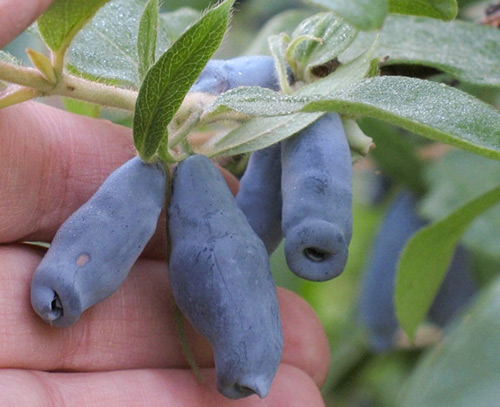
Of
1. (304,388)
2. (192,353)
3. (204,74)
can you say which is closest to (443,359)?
(304,388)

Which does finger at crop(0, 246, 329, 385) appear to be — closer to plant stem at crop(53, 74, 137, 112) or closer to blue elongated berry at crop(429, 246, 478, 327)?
plant stem at crop(53, 74, 137, 112)

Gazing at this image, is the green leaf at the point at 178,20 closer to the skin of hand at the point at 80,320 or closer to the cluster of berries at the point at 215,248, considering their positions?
the skin of hand at the point at 80,320

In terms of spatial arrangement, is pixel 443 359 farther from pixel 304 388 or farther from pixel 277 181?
pixel 277 181

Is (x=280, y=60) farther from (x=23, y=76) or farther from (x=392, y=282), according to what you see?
(x=392, y=282)

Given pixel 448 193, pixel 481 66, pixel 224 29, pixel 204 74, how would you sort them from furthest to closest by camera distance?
pixel 448 193
pixel 481 66
pixel 204 74
pixel 224 29

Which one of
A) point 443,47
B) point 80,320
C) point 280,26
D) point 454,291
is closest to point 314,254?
point 80,320

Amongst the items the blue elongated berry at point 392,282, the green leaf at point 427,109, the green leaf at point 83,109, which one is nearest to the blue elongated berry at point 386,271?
the blue elongated berry at point 392,282
